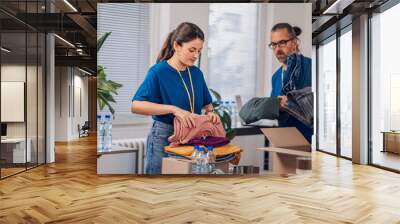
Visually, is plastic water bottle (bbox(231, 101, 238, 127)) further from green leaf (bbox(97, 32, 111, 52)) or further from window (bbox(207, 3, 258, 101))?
green leaf (bbox(97, 32, 111, 52))

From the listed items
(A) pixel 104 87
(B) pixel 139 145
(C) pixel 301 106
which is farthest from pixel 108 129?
(C) pixel 301 106

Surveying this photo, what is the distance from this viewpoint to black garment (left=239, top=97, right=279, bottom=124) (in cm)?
621

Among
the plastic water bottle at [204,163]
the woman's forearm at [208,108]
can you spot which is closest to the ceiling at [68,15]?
the woman's forearm at [208,108]

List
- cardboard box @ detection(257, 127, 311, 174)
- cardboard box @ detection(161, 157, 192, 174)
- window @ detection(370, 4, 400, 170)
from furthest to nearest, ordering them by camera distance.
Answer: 1. window @ detection(370, 4, 400, 170)
2. cardboard box @ detection(257, 127, 311, 174)
3. cardboard box @ detection(161, 157, 192, 174)

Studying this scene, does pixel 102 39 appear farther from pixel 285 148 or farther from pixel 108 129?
pixel 285 148

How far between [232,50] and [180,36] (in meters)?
0.86

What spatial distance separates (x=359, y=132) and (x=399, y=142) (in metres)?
1.21

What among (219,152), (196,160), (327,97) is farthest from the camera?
(327,97)

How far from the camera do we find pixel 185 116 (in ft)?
19.7

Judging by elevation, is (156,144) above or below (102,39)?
below

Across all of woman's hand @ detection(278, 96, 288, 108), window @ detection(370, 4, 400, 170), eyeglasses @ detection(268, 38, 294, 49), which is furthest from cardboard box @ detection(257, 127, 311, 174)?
window @ detection(370, 4, 400, 170)

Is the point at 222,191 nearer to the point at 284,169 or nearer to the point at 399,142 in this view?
the point at 284,169

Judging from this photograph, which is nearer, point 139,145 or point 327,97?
point 139,145

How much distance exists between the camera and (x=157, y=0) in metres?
7.90
